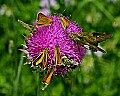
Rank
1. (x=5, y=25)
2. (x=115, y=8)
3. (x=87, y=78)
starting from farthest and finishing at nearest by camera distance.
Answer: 1. (x=115, y=8)
2. (x=5, y=25)
3. (x=87, y=78)

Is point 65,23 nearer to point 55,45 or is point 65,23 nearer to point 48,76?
point 55,45

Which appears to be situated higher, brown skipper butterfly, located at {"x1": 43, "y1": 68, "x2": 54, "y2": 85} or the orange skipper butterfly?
the orange skipper butterfly

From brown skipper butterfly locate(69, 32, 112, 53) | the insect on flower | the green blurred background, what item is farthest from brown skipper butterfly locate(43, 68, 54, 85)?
the green blurred background

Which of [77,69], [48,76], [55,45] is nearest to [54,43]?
[55,45]

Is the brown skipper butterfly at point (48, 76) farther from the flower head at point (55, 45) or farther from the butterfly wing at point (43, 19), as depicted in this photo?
the butterfly wing at point (43, 19)

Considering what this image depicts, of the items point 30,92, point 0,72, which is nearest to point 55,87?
point 30,92

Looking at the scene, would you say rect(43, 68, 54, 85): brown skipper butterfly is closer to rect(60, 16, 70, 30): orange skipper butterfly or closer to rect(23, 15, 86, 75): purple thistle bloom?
rect(23, 15, 86, 75): purple thistle bloom

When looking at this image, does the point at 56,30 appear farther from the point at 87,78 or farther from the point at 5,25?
the point at 5,25

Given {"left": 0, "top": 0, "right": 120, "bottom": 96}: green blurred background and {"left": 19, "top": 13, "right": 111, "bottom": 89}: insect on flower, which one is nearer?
{"left": 19, "top": 13, "right": 111, "bottom": 89}: insect on flower

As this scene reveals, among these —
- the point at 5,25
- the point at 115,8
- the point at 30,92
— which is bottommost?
the point at 30,92
